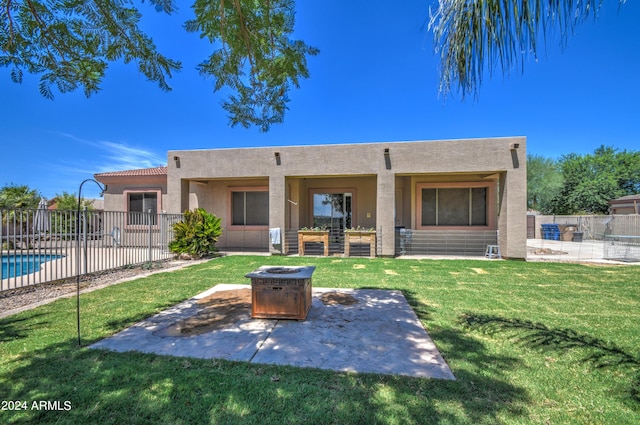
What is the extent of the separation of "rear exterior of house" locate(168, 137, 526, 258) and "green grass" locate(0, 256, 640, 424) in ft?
21.4

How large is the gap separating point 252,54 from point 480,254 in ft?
41.1

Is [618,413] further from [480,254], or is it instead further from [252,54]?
[480,254]

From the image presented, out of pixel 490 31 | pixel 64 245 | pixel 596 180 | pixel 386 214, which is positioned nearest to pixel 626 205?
pixel 596 180

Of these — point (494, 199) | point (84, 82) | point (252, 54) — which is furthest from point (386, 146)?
point (84, 82)

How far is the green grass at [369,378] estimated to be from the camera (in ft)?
7.90

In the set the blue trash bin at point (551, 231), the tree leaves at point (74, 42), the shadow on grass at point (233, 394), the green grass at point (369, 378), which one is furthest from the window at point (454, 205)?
the blue trash bin at point (551, 231)

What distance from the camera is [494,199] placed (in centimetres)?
1292

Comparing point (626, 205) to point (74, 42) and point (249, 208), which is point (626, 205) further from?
point (74, 42)

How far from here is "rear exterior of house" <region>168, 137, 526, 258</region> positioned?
11266 mm

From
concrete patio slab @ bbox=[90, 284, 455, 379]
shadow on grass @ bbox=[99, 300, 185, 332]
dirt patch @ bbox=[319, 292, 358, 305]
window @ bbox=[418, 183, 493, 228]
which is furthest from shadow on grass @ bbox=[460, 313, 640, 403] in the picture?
window @ bbox=[418, 183, 493, 228]

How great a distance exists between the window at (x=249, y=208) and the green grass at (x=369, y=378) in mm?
9450

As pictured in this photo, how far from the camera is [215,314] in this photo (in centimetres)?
506

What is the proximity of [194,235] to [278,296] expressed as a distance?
326 inches

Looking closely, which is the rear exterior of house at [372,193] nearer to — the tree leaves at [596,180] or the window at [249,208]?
the window at [249,208]
